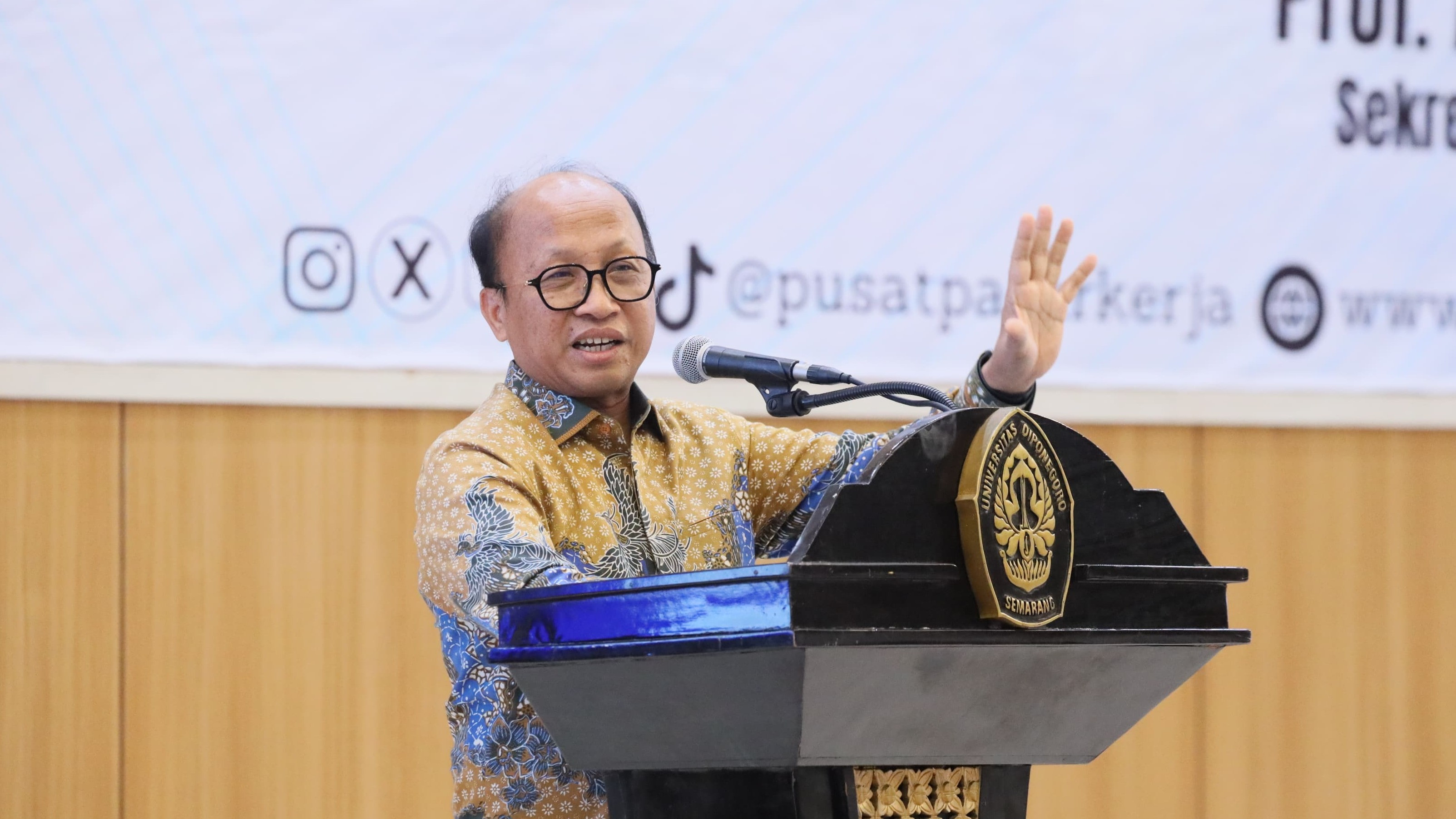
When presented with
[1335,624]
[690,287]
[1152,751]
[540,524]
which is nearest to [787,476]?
[540,524]

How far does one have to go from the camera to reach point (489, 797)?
1463mm

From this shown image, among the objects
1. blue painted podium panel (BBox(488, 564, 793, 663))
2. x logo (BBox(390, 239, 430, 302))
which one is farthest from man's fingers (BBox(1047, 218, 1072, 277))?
x logo (BBox(390, 239, 430, 302))

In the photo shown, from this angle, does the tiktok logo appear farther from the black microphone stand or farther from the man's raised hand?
the black microphone stand

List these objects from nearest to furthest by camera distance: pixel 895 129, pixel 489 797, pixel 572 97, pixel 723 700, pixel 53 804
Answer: pixel 723 700 < pixel 489 797 < pixel 53 804 < pixel 572 97 < pixel 895 129

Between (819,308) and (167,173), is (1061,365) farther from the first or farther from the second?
(167,173)

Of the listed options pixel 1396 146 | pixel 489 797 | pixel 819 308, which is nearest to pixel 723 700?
pixel 489 797

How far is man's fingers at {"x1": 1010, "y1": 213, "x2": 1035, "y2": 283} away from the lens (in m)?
1.63

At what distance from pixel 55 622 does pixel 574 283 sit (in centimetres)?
130

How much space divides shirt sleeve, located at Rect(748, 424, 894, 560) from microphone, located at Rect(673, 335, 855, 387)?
0.29 meters

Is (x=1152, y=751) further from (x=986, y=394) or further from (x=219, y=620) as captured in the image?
(x=219, y=620)

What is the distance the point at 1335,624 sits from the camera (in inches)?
118

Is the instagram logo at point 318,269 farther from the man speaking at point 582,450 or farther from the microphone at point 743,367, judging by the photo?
the microphone at point 743,367

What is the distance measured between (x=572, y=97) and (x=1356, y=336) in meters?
1.72

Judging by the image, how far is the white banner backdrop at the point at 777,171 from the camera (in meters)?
2.36
